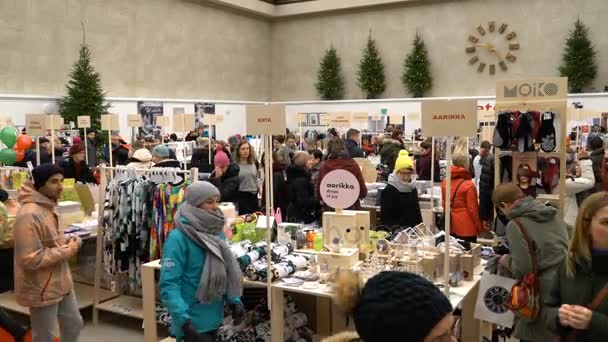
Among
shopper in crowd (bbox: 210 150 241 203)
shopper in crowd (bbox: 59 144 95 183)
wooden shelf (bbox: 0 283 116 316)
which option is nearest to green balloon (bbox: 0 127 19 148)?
shopper in crowd (bbox: 59 144 95 183)

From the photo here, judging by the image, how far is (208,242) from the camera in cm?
319

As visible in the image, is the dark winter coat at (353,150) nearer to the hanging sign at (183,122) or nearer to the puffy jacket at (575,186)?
the hanging sign at (183,122)

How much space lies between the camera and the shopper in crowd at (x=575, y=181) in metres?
6.52

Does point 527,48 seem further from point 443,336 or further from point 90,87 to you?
point 443,336

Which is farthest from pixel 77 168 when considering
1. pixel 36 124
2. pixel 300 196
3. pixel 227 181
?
pixel 300 196

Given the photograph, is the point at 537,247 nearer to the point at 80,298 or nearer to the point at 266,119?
the point at 266,119

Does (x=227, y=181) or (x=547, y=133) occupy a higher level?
(x=547, y=133)

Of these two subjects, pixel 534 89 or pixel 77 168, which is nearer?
pixel 534 89

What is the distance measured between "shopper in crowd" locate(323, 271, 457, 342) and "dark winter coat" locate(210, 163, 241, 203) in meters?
5.22

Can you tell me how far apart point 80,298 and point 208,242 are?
2996mm

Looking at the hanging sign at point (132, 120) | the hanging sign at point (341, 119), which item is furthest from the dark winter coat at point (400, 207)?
the hanging sign at point (132, 120)

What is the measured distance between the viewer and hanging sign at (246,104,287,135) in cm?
382

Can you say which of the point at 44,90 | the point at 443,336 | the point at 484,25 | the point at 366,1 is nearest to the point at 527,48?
the point at 484,25

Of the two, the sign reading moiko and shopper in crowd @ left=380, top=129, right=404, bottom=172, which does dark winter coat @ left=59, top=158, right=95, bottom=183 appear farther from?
the sign reading moiko
